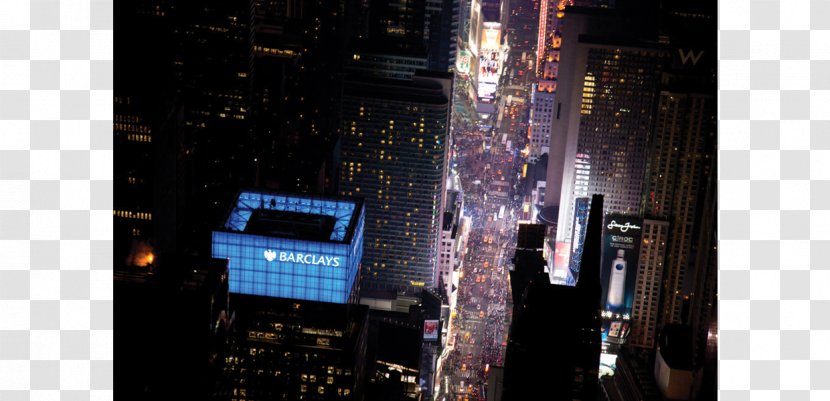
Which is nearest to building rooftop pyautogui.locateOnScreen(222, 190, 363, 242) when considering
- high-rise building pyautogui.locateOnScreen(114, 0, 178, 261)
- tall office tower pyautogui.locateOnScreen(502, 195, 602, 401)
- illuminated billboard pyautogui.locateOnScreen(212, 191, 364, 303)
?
illuminated billboard pyautogui.locateOnScreen(212, 191, 364, 303)

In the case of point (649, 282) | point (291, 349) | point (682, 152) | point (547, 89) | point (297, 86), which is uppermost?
point (547, 89)

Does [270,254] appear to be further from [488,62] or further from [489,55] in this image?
[489,55]

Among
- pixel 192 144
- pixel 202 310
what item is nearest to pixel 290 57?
pixel 192 144

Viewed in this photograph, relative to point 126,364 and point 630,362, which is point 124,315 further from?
point 630,362

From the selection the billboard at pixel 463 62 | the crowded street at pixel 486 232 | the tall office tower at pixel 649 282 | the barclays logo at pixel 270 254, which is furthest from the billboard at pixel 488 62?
the barclays logo at pixel 270 254

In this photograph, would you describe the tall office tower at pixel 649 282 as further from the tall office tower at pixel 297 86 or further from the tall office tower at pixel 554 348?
the tall office tower at pixel 554 348

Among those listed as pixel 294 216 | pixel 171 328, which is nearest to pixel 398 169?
pixel 294 216

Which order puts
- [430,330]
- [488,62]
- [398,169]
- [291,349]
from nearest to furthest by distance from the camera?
1. [291,349]
2. [430,330]
3. [398,169]
4. [488,62]
